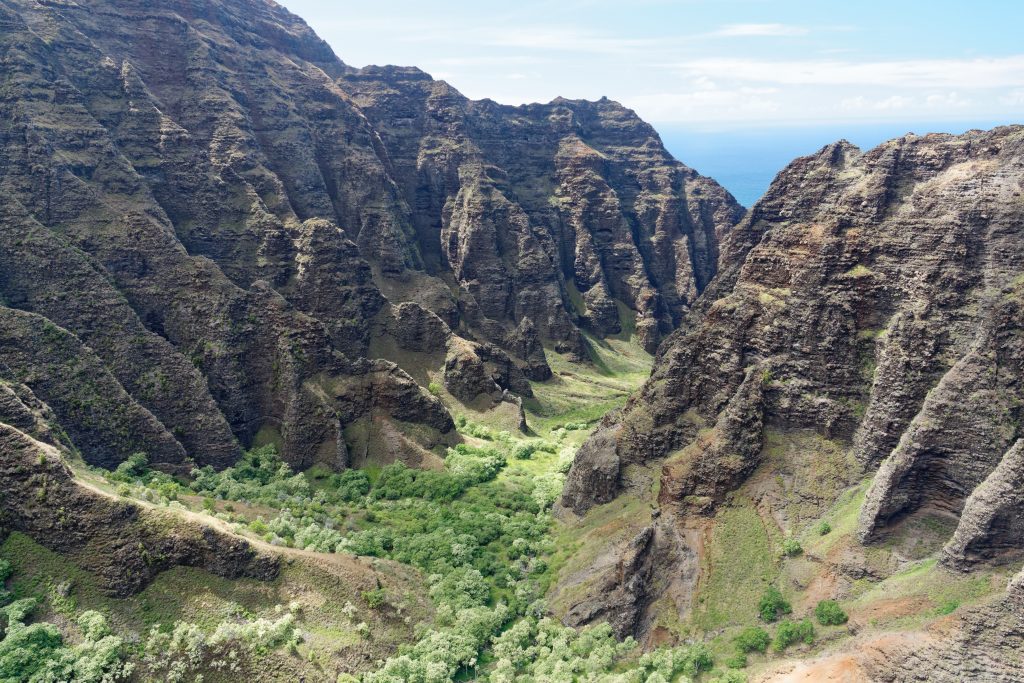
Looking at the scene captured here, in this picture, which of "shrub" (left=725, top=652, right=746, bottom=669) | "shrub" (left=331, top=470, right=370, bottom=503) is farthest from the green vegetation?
"shrub" (left=331, top=470, right=370, bottom=503)

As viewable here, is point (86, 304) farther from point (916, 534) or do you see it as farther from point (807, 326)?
point (916, 534)

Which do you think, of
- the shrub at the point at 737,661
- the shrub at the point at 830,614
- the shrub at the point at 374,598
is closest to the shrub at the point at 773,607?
the shrub at the point at 830,614

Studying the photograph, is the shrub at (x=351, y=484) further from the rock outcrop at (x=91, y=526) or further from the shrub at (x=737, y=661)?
the shrub at (x=737, y=661)

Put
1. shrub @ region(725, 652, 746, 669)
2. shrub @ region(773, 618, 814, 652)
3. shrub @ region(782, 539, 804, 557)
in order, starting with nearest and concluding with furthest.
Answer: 1. shrub @ region(773, 618, 814, 652)
2. shrub @ region(725, 652, 746, 669)
3. shrub @ region(782, 539, 804, 557)

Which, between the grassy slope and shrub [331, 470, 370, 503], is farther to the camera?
shrub [331, 470, 370, 503]

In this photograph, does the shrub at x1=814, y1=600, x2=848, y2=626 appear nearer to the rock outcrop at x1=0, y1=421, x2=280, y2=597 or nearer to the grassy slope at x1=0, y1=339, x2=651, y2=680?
the grassy slope at x1=0, y1=339, x2=651, y2=680

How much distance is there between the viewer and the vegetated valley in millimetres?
50469

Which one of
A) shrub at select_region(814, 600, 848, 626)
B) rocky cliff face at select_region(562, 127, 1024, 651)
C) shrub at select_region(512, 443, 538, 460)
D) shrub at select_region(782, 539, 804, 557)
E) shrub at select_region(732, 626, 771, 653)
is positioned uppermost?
rocky cliff face at select_region(562, 127, 1024, 651)

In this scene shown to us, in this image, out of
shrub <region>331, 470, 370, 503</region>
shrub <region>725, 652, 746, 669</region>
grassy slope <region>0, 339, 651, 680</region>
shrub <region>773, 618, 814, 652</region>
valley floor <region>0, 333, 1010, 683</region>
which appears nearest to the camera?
Answer: shrub <region>773, 618, 814, 652</region>

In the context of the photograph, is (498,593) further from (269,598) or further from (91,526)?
(91,526)

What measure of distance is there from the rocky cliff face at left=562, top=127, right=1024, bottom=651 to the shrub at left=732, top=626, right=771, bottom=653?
6.77 meters

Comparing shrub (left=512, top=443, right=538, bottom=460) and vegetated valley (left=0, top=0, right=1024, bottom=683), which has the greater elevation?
vegetated valley (left=0, top=0, right=1024, bottom=683)

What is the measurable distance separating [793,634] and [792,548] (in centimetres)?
864

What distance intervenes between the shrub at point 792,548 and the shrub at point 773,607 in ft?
13.3
